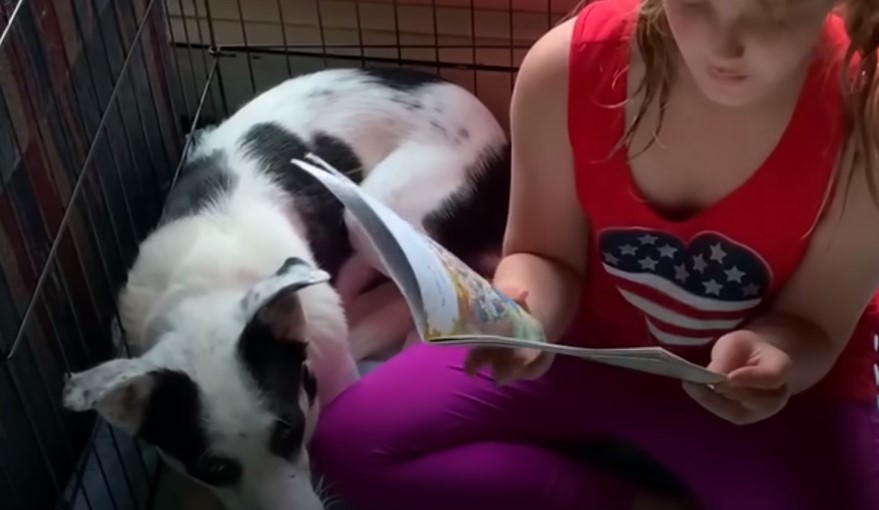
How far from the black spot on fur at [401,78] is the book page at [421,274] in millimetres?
874

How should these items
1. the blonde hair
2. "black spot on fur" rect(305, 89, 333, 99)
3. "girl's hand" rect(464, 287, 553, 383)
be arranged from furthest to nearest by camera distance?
"black spot on fur" rect(305, 89, 333, 99)
"girl's hand" rect(464, 287, 553, 383)
the blonde hair

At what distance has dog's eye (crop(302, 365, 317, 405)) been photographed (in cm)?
144

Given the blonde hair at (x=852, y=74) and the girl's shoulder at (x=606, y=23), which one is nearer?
the blonde hair at (x=852, y=74)

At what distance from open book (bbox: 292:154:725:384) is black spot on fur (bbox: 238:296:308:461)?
428mm

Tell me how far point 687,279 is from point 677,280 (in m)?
0.01

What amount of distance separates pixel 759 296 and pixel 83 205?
2.91 feet

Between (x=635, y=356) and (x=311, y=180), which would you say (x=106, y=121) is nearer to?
(x=311, y=180)

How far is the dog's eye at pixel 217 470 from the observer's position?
1.34m

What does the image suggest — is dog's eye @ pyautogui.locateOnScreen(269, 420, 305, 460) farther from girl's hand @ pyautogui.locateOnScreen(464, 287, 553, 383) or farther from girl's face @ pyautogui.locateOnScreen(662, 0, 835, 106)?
girl's face @ pyautogui.locateOnScreen(662, 0, 835, 106)

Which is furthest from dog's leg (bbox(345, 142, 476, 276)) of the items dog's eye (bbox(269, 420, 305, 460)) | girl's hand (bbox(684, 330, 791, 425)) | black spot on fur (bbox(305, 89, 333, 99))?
girl's hand (bbox(684, 330, 791, 425))

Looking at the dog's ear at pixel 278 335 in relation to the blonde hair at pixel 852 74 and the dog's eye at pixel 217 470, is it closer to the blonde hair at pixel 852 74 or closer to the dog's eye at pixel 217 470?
the dog's eye at pixel 217 470

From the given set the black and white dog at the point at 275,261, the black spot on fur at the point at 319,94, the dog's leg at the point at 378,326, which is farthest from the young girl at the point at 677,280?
the black spot on fur at the point at 319,94

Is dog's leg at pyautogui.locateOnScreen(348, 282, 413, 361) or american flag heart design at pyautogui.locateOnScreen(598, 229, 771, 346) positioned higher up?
american flag heart design at pyautogui.locateOnScreen(598, 229, 771, 346)

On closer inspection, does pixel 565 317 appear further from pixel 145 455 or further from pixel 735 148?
pixel 145 455
